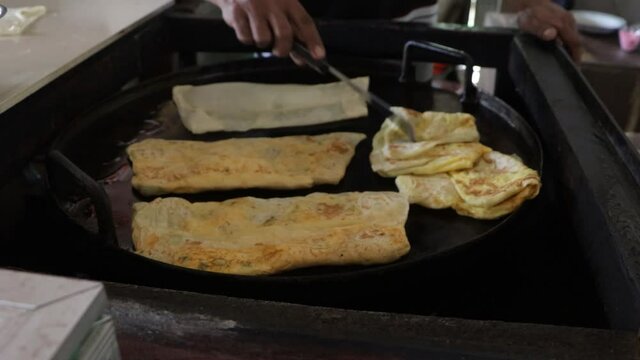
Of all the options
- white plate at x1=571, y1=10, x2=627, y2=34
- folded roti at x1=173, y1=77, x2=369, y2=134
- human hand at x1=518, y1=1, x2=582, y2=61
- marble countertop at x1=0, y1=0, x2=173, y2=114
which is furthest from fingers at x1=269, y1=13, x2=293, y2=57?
white plate at x1=571, y1=10, x2=627, y2=34

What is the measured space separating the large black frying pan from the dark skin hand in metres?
0.23

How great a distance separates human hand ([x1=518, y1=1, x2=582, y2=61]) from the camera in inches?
62.4

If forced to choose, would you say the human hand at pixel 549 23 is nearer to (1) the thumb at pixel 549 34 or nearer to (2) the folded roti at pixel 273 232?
(1) the thumb at pixel 549 34

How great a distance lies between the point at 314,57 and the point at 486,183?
1.55 feet

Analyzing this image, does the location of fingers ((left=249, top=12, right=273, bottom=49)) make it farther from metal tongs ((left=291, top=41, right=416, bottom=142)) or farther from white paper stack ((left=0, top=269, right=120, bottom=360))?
white paper stack ((left=0, top=269, right=120, bottom=360))

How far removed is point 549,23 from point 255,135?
2.58ft

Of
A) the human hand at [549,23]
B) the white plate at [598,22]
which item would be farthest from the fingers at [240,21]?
the white plate at [598,22]

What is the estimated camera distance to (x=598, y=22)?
331cm

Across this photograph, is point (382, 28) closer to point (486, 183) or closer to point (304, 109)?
point (304, 109)

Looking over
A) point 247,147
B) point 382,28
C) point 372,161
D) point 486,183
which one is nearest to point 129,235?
point 247,147

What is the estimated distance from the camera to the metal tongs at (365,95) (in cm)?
136

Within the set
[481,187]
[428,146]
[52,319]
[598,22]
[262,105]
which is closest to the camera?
[52,319]

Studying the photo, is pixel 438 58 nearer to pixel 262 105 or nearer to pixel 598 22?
pixel 262 105

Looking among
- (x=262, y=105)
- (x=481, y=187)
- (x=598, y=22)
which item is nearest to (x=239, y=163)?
(x=262, y=105)
